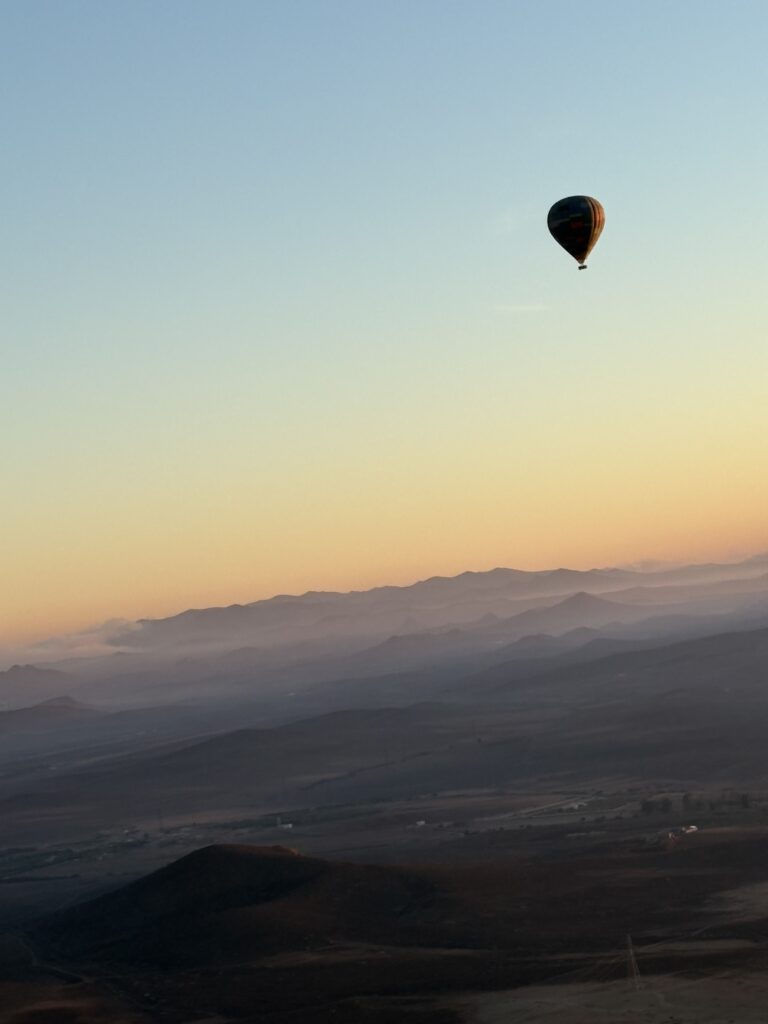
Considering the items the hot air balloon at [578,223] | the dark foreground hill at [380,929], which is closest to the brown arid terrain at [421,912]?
the dark foreground hill at [380,929]

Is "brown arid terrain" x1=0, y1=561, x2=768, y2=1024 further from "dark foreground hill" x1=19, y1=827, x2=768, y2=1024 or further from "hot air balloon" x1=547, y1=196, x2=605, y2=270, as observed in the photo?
"hot air balloon" x1=547, y1=196, x2=605, y2=270

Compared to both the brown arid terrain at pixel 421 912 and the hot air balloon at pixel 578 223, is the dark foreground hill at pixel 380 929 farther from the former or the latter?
the hot air balloon at pixel 578 223

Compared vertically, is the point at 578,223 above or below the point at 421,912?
above

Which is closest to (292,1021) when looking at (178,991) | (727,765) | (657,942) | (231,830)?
(178,991)

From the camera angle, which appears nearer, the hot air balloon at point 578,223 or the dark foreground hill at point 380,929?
the dark foreground hill at point 380,929

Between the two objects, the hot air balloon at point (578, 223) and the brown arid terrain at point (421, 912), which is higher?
the hot air balloon at point (578, 223)

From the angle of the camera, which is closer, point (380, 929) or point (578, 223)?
point (578, 223)

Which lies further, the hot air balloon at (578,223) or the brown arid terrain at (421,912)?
the hot air balloon at (578,223)

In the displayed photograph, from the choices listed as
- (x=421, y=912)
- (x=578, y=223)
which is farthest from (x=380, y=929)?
(x=578, y=223)

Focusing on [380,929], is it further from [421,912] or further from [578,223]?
[578,223]
